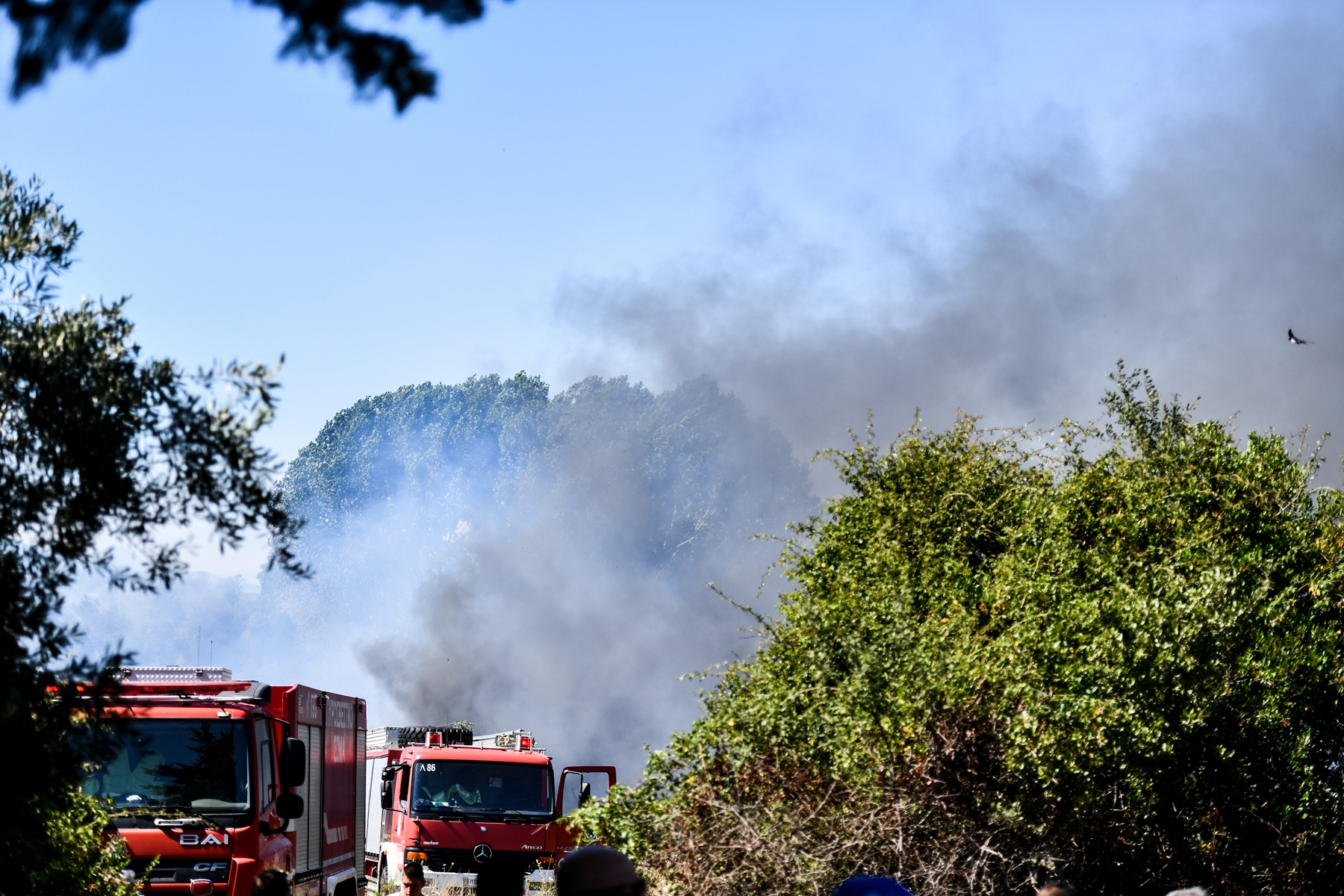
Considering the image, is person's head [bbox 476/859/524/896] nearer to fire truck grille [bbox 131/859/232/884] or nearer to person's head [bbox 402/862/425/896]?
person's head [bbox 402/862/425/896]

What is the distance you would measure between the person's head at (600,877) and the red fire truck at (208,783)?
6.73 m

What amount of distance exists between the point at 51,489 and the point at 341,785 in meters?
10.5

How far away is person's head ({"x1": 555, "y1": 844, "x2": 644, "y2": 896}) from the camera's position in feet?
11.4

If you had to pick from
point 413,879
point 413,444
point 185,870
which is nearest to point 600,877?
point 413,879

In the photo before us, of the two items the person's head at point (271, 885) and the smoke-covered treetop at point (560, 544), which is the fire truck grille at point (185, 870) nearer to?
the person's head at point (271, 885)

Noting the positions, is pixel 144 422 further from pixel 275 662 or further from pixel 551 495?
pixel 275 662

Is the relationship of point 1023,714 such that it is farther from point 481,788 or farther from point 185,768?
point 481,788

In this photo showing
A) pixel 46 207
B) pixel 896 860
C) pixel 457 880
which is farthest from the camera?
pixel 457 880

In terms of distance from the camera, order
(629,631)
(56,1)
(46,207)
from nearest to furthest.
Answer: (56,1) < (46,207) < (629,631)

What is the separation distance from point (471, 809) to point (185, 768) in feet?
23.2

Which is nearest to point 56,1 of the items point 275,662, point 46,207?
point 46,207

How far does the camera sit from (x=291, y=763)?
11172 mm

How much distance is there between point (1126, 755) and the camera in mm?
9930

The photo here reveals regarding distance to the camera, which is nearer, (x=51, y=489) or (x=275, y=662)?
(x=51, y=489)
